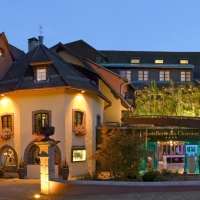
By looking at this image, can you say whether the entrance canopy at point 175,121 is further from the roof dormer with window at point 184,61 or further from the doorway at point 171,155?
the roof dormer with window at point 184,61

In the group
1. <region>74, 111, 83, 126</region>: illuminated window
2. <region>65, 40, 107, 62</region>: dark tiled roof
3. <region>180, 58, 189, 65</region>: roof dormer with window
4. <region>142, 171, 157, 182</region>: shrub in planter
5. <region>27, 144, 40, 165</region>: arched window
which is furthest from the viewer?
<region>180, 58, 189, 65</region>: roof dormer with window

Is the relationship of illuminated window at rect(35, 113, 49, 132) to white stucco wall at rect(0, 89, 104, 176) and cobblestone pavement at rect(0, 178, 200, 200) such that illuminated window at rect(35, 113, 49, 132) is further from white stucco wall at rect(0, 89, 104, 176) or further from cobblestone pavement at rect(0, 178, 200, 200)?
cobblestone pavement at rect(0, 178, 200, 200)

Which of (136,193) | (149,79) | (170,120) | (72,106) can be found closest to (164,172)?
(170,120)

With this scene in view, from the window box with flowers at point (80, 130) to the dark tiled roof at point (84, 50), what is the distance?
66.3 feet

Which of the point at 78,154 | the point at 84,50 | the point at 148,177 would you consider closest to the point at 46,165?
the point at 148,177

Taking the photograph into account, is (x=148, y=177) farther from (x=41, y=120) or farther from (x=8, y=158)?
(x=8, y=158)

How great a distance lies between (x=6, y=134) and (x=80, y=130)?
4342 millimetres

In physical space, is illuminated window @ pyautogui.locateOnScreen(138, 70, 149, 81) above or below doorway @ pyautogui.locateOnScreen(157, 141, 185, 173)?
above

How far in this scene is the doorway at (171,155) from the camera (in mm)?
23781

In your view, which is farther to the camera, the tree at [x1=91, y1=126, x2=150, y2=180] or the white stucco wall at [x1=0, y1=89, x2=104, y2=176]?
the white stucco wall at [x1=0, y1=89, x2=104, y2=176]

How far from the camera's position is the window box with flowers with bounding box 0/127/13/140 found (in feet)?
77.8

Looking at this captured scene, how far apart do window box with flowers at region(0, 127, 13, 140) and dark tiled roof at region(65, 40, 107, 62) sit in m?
21.0

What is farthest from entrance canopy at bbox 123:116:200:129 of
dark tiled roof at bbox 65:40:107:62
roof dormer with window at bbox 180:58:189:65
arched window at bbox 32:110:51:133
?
roof dormer with window at bbox 180:58:189:65

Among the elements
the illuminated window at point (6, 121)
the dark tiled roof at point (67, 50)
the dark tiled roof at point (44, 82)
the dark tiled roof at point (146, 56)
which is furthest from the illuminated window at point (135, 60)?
the illuminated window at point (6, 121)
